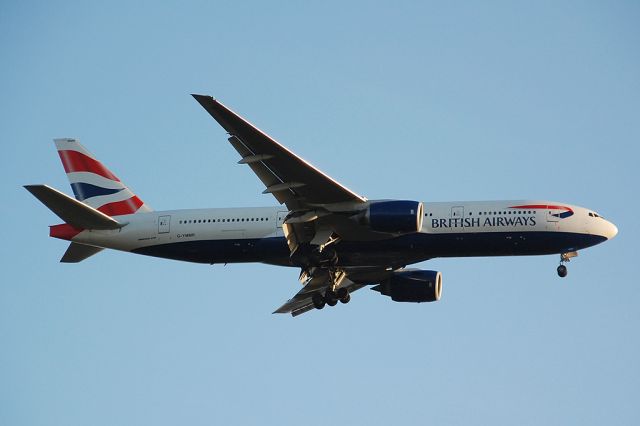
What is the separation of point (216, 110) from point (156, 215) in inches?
509

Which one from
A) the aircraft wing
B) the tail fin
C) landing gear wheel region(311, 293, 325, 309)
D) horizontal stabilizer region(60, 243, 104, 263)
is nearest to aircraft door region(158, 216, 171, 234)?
the tail fin

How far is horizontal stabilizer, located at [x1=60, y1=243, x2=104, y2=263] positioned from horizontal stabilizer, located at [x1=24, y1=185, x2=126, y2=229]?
1083 mm

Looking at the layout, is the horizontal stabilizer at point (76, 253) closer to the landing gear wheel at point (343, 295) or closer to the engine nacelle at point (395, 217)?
the landing gear wheel at point (343, 295)

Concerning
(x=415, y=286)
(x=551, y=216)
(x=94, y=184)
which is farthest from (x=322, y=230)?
(x=94, y=184)

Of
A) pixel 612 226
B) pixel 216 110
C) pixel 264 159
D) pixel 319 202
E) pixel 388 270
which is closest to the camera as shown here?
pixel 216 110

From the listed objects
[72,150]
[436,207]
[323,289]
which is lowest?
[323,289]

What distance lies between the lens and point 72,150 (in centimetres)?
5744

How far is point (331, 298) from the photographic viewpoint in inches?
2077

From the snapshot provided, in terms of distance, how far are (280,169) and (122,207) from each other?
41.0 feet

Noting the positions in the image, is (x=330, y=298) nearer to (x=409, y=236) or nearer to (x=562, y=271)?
(x=409, y=236)

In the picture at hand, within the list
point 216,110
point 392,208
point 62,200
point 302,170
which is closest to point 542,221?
point 392,208

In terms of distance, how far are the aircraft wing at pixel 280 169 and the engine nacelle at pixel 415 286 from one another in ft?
28.2

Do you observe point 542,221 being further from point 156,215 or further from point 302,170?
point 156,215

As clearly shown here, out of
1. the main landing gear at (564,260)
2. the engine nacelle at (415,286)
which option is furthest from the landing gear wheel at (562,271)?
the engine nacelle at (415,286)
